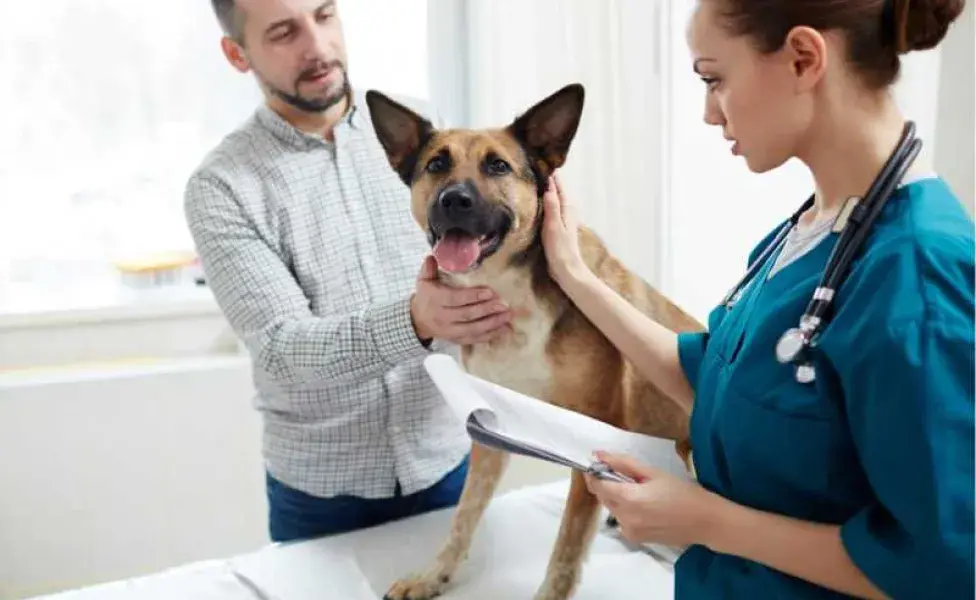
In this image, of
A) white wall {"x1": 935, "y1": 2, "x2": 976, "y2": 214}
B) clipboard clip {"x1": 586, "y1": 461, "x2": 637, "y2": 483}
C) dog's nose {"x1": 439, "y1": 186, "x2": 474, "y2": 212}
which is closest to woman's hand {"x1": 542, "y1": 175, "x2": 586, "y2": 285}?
dog's nose {"x1": 439, "y1": 186, "x2": 474, "y2": 212}

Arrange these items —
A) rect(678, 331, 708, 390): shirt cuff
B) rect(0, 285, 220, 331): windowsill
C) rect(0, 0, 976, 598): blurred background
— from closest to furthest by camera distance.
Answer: rect(678, 331, 708, 390): shirt cuff, rect(0, 0, 976, 598): blurred background, rect(0, 285, 220, 331): windowsill

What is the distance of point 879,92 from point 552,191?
0.48 m

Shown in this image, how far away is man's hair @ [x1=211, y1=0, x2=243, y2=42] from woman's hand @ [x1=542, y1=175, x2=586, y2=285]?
58cm

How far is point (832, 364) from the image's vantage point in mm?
650

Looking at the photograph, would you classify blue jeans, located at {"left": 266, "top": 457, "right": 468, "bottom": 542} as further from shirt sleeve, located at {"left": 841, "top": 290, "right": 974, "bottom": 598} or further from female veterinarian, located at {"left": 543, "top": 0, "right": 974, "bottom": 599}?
shirt sleeve, located at {"left": 841, "top": 290, "right": 974, "bottom": 598}

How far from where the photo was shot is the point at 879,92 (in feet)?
2.31

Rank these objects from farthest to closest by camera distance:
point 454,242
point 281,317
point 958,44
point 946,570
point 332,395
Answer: point 958,44, point 332,395, point 281,317, point 454,242, point 946,570

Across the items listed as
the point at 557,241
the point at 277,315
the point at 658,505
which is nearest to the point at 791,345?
the point at 658,505

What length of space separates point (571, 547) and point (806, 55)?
27.9 inches

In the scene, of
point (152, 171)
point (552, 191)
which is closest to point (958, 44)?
point (552, 191)

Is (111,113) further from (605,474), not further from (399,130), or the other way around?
(605,474)

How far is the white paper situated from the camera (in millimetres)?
860

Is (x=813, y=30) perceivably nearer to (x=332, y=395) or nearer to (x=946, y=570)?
(x=946, y=570)

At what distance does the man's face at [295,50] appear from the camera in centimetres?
127
